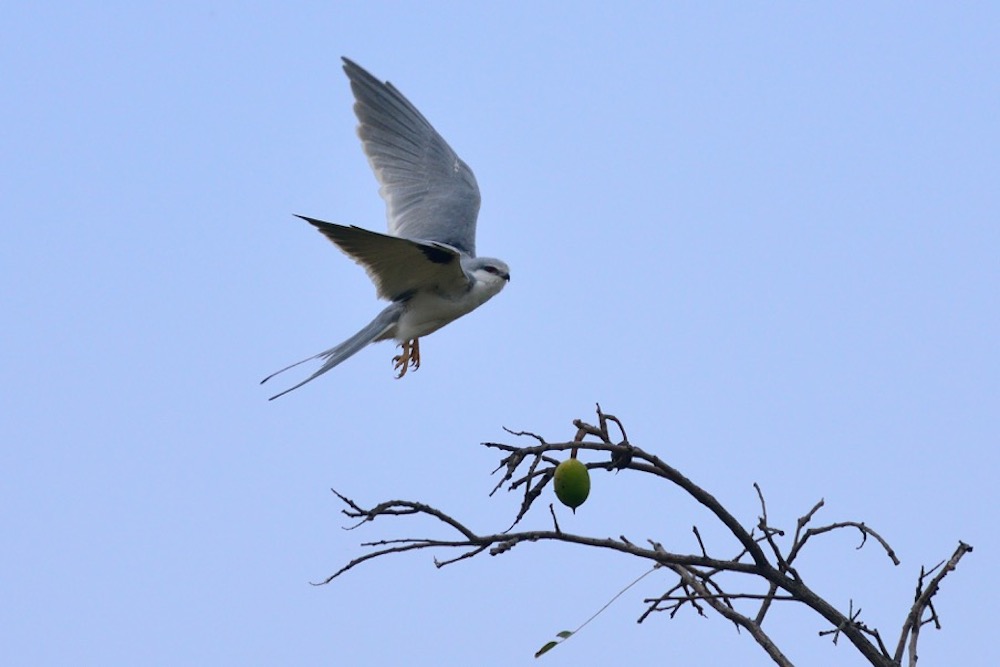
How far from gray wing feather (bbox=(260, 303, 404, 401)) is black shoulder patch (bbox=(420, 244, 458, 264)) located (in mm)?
466

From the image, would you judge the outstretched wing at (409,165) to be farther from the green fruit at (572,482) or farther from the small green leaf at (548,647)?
the small green leaf at (548,647)

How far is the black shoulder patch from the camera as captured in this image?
5891mm

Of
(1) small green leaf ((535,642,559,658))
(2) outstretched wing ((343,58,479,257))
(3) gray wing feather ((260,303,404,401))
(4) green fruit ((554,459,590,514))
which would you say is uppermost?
(2) outstretched wing ((343,58,479,257))

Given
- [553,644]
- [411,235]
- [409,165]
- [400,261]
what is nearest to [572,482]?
[553,644]

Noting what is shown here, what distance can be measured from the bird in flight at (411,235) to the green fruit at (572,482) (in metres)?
1.84

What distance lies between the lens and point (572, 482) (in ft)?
9.53

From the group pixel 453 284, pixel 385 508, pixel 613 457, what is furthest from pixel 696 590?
pixel 453 284

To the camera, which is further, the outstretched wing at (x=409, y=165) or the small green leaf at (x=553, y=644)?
the outstretched wing at (x=409, y=165)

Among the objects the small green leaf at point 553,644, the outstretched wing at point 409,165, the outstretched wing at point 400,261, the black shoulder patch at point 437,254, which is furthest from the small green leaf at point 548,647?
the outstretched wing at point 409,165

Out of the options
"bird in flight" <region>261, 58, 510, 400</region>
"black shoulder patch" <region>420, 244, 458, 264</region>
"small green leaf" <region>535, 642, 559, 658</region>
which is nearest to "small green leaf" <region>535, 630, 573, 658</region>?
"small green leaf" <region>535, 642, 559, 658</region>

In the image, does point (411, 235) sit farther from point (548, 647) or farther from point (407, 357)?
point (548, 647)

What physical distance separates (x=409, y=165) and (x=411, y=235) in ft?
2.47

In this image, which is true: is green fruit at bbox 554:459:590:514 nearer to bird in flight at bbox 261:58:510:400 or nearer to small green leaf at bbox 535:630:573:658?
small green leaf at bbox 535:630:573:658

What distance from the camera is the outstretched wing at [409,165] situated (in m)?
7.87
